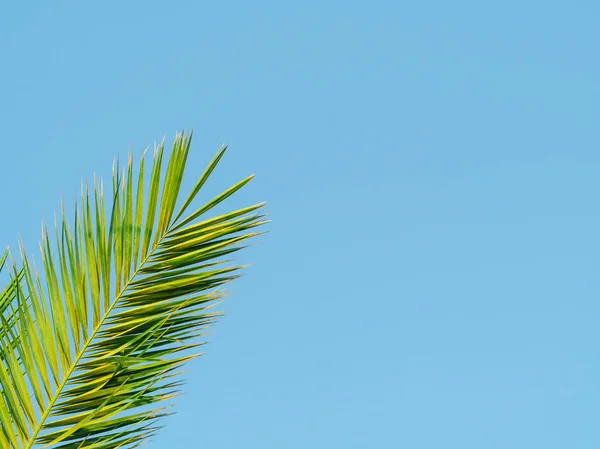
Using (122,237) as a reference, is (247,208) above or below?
above

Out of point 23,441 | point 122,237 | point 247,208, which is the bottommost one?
point 23,441

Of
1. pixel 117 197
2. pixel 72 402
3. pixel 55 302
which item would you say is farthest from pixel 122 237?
pixel 72 402

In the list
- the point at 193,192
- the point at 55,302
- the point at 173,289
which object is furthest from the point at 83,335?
the point at 193,192

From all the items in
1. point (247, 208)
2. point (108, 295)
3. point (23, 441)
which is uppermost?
point (247, 208)

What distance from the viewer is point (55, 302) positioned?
8.39 feet

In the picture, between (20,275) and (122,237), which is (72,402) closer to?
(122,237)

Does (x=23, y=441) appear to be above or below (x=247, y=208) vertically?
below

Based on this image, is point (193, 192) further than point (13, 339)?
Yes

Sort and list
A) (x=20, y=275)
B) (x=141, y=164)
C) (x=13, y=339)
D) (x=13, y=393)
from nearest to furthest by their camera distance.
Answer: (x=13, y=393), (x=13, y=339), (x=141, y=164), (x=20, y=275)

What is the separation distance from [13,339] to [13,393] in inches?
8.8

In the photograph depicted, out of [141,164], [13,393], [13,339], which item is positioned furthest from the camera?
[141,164]

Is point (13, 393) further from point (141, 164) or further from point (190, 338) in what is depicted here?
point (141, 164)

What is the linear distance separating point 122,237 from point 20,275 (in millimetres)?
696

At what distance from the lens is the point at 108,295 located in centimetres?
270
